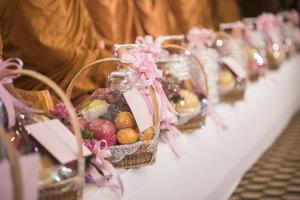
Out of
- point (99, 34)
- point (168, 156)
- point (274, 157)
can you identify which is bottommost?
point (274, 157)

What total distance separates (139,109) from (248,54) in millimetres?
1725

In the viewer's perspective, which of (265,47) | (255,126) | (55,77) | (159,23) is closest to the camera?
(55,77)

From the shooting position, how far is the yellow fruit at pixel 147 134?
140cm

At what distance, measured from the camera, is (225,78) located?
2.43 metres

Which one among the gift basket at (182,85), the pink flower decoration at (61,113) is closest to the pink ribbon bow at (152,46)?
the gift basket at (182,85)

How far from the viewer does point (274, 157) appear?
284cm

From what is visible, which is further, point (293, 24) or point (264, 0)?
point (264, 0)

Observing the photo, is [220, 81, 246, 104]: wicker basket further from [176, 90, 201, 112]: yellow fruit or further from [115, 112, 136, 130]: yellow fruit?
[115, 112, 136, 130]: yellow fruit

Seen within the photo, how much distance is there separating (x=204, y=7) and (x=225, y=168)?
1.58 meters

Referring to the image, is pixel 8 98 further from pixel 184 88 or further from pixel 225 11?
pixel 225 11

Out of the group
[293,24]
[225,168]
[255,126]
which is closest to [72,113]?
[225,168]

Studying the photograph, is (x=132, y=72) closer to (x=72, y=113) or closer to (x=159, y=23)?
(x=72, y=113)

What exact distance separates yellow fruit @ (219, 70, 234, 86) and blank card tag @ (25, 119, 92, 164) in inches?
56.5

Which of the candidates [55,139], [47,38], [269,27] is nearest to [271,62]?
[269,27]
